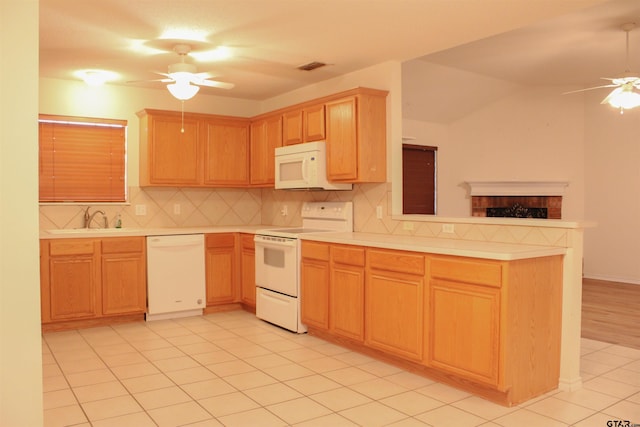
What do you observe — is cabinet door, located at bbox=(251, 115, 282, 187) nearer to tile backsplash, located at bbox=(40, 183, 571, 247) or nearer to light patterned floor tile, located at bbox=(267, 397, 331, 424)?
tile backsplash, located at bbox=(40, 183, 571, 247)

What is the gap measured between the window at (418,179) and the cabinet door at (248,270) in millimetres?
3018

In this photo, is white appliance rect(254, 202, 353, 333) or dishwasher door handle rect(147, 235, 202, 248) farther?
dishwasher door handle rect(147, 235, 202, 248)

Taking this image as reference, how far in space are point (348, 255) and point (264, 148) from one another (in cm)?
211

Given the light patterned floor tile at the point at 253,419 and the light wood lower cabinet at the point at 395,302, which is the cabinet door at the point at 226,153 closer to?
the light wood lower cabinet at the point at 395,302

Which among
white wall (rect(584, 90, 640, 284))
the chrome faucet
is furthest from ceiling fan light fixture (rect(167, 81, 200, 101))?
white wall (rect(584, 90, 640, 284))

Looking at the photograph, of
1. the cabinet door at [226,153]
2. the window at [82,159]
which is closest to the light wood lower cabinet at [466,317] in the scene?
the cabinet door at [226,153]

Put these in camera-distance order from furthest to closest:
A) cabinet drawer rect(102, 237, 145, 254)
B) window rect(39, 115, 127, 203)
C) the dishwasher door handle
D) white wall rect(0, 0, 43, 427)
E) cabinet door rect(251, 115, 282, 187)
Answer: cabinet door rect(251, 115, 282, 187), window rect(39, 115, 127, 203), the dishwasher door handle, cabinet drawer rect(102, 237, 145, 254), white wall rect(0, 0, 43, 427)

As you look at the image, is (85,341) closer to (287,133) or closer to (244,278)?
(244,278)

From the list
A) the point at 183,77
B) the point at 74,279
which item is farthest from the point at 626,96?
the point at 74,279

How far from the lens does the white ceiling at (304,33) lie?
3.23 metres

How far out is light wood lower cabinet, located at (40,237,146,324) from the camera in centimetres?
450

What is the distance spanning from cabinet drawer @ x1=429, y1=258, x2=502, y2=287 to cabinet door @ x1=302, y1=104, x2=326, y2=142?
6.35ft


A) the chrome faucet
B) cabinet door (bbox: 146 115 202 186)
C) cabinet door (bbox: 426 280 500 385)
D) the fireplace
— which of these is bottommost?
cabinet door (bbox: 426 280 500 385)

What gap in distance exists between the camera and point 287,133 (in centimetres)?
514
